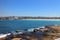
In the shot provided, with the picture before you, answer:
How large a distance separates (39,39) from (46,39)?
176 mm

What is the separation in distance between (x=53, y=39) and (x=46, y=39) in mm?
195

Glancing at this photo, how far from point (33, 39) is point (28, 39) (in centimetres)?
12

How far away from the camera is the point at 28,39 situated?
3.84 m

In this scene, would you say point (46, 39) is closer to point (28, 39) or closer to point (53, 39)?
point (53, 39)

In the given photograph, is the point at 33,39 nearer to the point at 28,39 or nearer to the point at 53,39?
the point at 28,39

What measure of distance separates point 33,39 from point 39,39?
15 cm

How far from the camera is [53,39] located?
366 cm

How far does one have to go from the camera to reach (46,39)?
12.4 ft

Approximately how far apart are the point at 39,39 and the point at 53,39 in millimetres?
366

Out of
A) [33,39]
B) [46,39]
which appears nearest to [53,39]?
[46,39]

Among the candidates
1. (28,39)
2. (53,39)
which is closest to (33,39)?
(28,39)

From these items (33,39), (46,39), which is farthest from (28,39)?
(46,39)

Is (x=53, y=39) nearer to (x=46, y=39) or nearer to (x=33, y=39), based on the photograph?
(x=46, y=39)

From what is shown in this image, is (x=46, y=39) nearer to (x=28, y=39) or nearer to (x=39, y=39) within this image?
(x=39, y=39)
